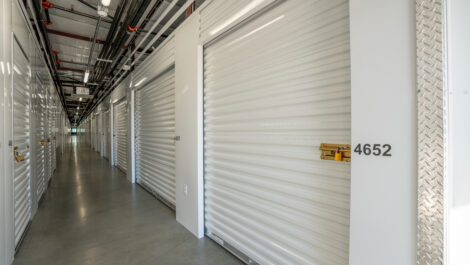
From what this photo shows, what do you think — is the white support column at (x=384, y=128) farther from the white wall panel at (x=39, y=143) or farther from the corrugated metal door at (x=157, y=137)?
the white wall panel at (x=39, y=143)

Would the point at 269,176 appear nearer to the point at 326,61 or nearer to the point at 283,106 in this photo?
the point at 283,106

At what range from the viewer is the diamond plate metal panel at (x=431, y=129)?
3.36ft

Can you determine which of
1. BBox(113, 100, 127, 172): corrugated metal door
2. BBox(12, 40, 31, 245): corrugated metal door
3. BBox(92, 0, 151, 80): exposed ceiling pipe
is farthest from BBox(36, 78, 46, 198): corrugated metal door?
BBox(113, 100, 127, 172): corrugated metal door

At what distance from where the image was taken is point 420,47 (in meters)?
1.08

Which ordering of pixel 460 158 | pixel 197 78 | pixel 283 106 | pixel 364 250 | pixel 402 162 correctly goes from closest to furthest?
pixel 460 158 → pixel 402 162 → pixel 364 250 → pixel 283 106 → pixel 197 78

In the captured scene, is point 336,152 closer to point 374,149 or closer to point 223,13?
point 374,149

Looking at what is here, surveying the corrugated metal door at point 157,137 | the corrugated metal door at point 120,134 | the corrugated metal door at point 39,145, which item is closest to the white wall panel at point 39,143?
the corrugated metal door at point 39,145

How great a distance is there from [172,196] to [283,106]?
3074 mm

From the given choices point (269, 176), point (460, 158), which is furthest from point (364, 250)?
point (269, 176)

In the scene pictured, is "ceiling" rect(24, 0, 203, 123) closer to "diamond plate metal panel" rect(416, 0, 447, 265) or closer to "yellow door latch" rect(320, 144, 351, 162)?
"yellow door latch" rect(320, 144, 351, 162)

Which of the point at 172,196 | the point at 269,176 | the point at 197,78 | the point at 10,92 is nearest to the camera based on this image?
the point at 269,176

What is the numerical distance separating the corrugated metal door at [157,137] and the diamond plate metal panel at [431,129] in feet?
11.9

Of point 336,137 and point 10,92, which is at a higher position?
point 10,92


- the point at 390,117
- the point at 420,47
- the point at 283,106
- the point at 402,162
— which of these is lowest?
the point at 402,162
